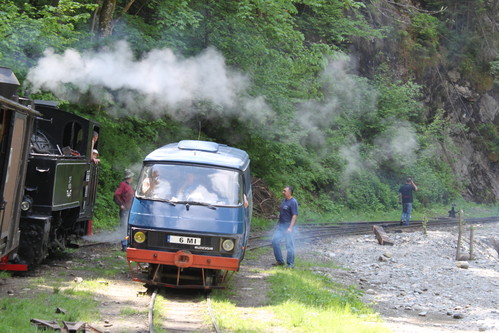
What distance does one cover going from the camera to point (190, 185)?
33.3 ft

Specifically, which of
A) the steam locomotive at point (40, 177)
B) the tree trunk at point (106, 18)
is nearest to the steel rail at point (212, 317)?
the steam locomotive at point (40, 177)

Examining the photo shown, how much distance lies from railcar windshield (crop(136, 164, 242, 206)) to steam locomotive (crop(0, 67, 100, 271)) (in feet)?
5.48

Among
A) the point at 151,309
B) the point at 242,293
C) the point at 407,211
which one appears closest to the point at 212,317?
the point at 151,309

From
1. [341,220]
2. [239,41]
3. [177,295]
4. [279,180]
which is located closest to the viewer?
[177,295]

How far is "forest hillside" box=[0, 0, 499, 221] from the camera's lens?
15.8 metres

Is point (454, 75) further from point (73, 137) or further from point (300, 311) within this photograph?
point (300, 311)

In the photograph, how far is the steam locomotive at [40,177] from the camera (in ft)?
26.1

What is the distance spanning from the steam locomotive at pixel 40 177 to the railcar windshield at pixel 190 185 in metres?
1.67

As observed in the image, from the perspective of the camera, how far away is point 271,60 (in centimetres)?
2033

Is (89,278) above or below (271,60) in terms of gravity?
below

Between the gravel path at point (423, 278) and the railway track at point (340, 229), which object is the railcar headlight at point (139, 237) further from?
the railway track at point (340, 229)

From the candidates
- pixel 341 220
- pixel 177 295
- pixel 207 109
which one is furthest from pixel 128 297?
pixel 341 220

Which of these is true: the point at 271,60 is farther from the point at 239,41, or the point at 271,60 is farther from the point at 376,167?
the point at 376,167

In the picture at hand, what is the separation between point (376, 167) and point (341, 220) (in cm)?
682
